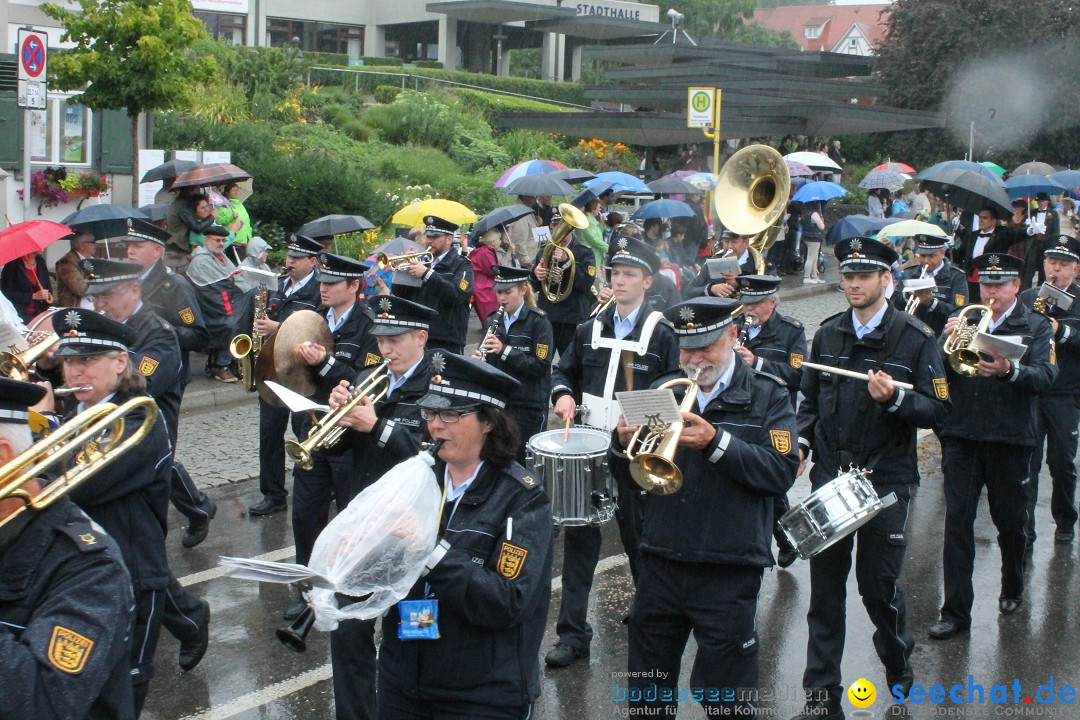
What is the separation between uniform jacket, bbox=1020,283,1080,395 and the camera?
27.3 feet

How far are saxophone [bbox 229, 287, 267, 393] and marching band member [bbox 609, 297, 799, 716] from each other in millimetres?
3722

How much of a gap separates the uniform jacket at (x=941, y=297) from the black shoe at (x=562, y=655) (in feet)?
13.8

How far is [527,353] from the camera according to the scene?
7891 mm

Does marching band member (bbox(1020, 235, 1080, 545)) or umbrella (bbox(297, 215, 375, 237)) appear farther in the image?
umbrella (bbox(297, 215, 375, 237))

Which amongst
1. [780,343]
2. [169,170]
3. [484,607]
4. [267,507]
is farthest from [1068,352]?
[169,170]

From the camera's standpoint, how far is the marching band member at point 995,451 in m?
6.99

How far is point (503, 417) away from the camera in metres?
4.23

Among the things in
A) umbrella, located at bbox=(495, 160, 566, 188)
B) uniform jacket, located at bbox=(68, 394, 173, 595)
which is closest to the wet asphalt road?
uniform jacket, located at bbox=(68, 394, 173, 595)

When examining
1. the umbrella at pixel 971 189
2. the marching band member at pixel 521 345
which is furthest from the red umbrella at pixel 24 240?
the umbrella at pixel 971 189

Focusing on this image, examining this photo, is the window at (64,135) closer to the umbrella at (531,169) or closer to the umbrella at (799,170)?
the umbrella at (531,169)

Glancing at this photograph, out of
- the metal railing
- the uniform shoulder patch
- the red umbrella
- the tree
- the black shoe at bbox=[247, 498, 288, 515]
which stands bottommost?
the black shoe at bbox=[247, 498, 288, 515]

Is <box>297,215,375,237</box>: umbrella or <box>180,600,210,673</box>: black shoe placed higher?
<box>297,215,375,237</box>: umbrella

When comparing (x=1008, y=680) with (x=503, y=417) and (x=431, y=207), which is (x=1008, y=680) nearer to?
(x=503, y=417)

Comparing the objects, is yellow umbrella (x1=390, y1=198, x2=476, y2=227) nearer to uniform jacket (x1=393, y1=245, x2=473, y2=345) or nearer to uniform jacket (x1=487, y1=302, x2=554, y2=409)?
uniform jacket (x1=393, y1=245, x2=473, y2=345)
